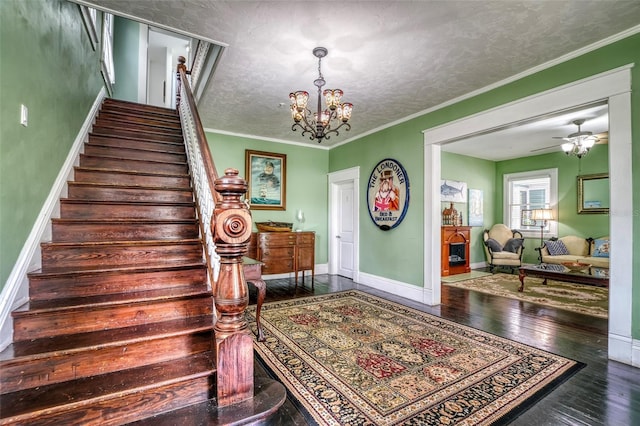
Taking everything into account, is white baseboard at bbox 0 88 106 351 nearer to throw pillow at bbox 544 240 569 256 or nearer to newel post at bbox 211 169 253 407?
newel post at bbox 211 169 253 407

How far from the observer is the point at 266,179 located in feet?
18.8

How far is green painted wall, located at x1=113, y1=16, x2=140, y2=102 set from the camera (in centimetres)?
587

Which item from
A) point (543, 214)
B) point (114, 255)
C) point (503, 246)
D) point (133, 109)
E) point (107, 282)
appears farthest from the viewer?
point (503, 246)

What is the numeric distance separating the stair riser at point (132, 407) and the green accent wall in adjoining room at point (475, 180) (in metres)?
6.60

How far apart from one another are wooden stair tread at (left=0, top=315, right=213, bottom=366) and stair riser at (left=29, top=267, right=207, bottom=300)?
325 mm

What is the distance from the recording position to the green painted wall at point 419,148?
2.42 m

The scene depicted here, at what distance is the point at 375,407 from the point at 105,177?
3.10m

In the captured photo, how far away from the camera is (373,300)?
424cm

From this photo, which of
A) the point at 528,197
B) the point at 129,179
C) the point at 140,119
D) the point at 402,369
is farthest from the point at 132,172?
the point at 528,197

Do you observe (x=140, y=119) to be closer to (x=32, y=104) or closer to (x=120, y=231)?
(x=32, y=104)

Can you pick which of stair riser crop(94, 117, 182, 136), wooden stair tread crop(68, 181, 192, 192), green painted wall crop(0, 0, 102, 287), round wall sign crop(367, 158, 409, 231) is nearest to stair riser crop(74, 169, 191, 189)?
wooden stair tread crop(68, 181, 192, 192)

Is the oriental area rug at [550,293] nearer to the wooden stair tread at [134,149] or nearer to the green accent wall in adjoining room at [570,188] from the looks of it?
the green accent wall in adjoining room at [570,188]

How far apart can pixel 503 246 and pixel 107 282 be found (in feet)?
26.3

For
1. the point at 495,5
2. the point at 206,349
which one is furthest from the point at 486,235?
the point at 206,349
